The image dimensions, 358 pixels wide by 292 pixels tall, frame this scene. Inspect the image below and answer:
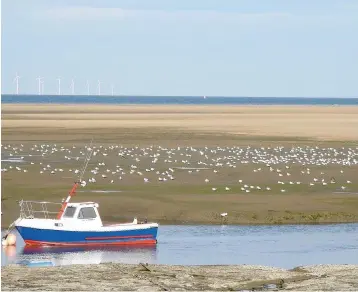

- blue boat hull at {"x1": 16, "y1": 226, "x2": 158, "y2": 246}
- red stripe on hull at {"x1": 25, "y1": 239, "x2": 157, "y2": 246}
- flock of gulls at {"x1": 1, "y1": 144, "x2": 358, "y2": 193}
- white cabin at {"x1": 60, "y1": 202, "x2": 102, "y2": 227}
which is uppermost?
flock of gulls at {"x1": 1, "y1": 144, "x2": 358, "y2": 193}

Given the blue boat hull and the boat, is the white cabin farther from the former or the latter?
the blue boat hull

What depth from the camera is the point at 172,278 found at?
19422 mm

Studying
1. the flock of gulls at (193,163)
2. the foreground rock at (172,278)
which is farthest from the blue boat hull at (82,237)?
the flock of gulls at (193,163)

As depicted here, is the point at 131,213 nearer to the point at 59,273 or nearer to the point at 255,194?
the point at 255,194

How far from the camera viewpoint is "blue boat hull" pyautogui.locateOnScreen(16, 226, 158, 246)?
2775 cm

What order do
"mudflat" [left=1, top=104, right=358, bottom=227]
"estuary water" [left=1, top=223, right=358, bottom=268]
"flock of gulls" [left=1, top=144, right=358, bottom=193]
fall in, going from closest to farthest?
"estuary water" [left=1, top=223, right=358, bottom=268], "mudflat" [left=1, top=104, right=358, bottom=227], "flock of gulls" [left=1, top=144, right=358, bottom=193]

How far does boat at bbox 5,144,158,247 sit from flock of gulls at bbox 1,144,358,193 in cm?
1127

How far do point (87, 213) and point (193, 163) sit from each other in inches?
922

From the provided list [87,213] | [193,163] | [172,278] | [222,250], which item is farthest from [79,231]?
[193,163]

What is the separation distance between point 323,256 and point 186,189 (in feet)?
46.1

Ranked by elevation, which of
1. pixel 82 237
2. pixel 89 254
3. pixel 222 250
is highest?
pixel 82 237

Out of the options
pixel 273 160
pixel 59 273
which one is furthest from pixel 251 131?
pixel 59 273

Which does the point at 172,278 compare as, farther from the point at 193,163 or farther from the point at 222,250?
the point at 193,163

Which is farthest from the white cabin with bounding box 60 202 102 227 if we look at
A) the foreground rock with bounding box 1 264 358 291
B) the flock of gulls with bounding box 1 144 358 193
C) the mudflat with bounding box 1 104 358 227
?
the flock of gulls with bounding box 1 144 358 193
